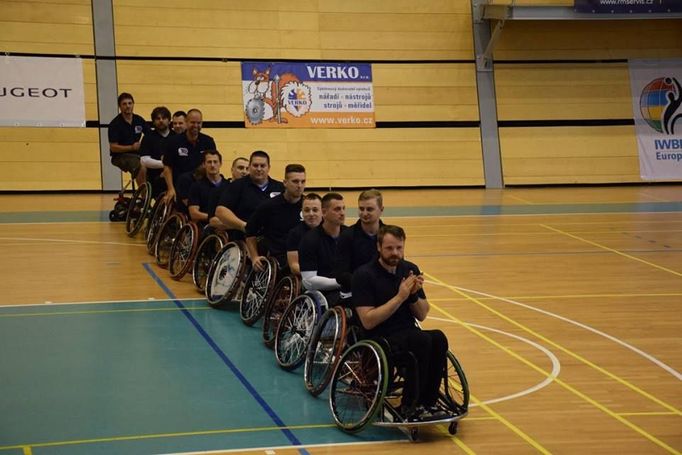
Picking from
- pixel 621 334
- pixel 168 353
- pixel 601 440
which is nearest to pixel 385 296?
pixel 601 440

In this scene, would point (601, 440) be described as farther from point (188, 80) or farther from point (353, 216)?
point (188, 80)

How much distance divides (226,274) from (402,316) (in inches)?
127

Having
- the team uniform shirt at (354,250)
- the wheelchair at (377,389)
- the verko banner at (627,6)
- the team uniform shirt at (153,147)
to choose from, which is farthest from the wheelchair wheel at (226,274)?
the verko banner at (627,6)

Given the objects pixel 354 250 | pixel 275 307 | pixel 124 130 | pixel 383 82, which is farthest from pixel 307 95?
pixel 354 250

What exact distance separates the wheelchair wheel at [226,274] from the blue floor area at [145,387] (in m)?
0.15

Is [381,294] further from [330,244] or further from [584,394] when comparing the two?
[584,394]

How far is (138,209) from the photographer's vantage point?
42.3 feet

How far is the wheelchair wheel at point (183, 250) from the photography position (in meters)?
9.99

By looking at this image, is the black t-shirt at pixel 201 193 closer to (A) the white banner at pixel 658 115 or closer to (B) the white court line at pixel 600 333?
Answer: (B) the white court line at pixel 600 333

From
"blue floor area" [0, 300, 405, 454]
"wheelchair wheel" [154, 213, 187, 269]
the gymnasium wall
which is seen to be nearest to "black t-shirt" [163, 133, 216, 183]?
"wheelchair wheel" [154, 213, 187, 269]

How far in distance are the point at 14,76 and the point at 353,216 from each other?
5977 millimetres

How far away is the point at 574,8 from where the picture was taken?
17.9 meters

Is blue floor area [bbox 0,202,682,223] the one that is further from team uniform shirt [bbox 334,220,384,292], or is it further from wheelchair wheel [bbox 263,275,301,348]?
team uniform shirt [bbox 334,220,384,292]

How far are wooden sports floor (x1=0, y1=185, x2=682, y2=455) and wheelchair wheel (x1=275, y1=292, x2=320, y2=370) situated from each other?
11 cm
